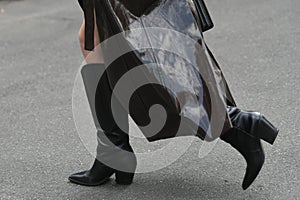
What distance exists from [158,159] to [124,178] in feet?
1.27

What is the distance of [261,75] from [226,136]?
84.1 inches

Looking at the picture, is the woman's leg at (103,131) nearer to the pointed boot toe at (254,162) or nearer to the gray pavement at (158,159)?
the gray pavement at (158,159)

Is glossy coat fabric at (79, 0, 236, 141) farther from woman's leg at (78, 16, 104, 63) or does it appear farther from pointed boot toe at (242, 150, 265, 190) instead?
pointed boot toe at (242, 150, 265, 190)

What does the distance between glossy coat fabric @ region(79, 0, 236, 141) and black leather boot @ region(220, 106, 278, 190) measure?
3.4 inches

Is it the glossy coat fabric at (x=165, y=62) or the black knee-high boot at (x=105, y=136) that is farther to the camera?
the black knee-high boot at (x=105, y=136)

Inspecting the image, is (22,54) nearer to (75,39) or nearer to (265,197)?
(75,39)

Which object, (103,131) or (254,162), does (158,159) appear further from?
→ (254,162)

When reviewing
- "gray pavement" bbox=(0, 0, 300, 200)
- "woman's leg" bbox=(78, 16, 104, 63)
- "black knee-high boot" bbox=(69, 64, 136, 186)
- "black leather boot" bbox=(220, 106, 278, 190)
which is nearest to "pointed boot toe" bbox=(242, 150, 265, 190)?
"black leather boot" bbox=(220, 106, 278, 190)

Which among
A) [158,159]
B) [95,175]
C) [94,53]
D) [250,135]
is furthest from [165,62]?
[158,159]

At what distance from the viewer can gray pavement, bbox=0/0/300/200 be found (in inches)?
134

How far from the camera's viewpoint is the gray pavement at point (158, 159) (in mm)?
3396

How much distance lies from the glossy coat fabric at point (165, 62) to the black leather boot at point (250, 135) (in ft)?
0.28

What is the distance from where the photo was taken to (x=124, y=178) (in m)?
3.38

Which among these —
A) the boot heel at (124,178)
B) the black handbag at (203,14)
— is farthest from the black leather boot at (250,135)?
the boot heel at (124,178)
